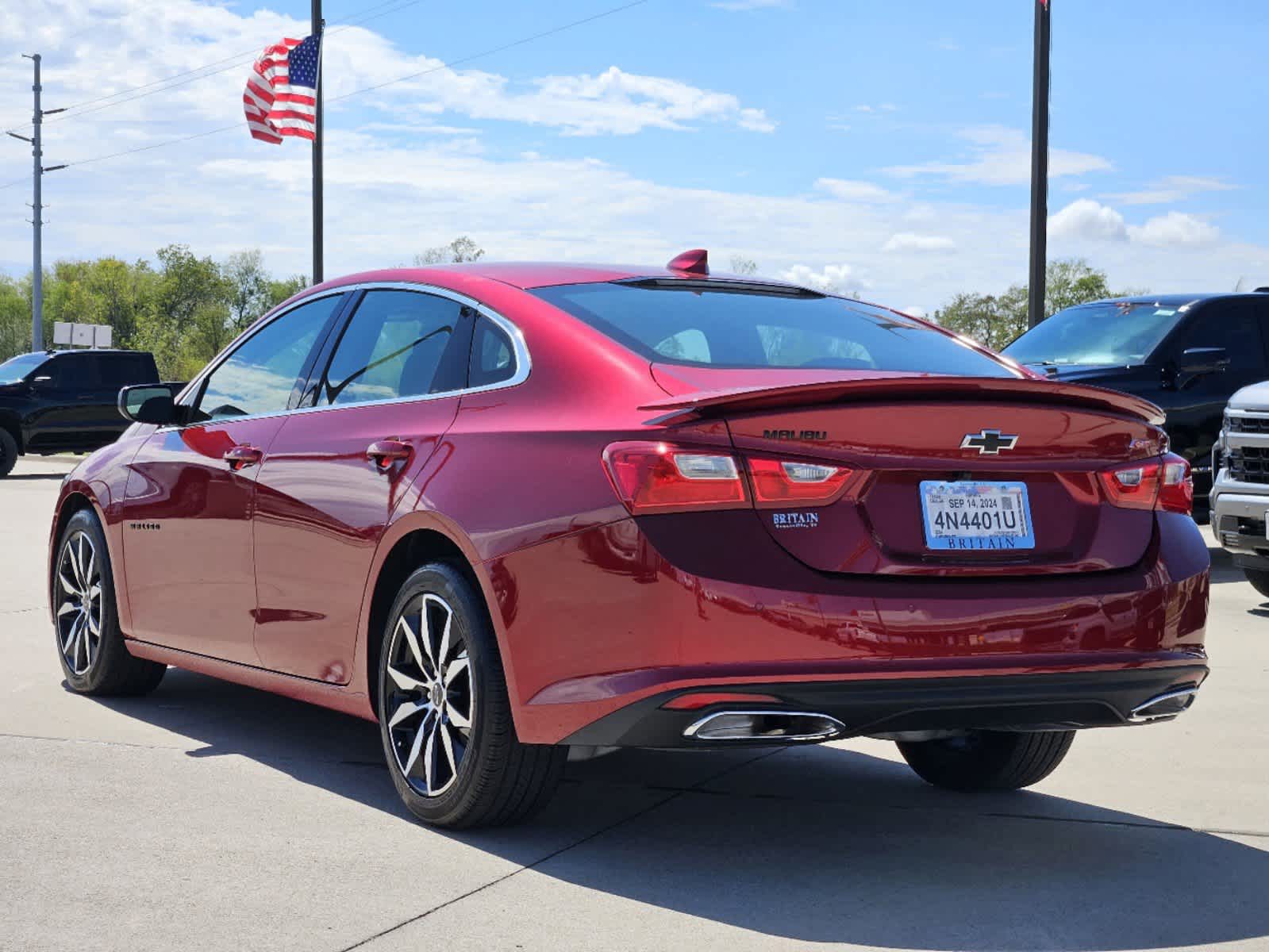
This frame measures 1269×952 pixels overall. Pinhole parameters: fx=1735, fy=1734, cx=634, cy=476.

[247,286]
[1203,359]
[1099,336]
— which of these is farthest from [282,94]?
[247,286]

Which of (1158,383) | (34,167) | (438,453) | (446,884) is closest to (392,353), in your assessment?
(438,453)

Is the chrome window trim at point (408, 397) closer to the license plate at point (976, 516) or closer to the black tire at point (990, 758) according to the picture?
the license plate at point (976, 516)

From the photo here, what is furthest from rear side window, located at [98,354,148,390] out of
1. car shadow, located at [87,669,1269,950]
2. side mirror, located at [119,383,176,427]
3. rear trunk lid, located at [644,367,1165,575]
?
rear trunk lid, located at [644,367,1165,575]

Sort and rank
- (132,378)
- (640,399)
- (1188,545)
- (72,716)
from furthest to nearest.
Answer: (132,378) < (72,716) < (1188,545) < (640,399)

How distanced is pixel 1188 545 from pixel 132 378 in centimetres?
2432

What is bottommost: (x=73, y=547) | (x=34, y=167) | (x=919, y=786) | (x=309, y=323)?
(x=919, y=786)

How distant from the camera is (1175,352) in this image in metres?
13.1

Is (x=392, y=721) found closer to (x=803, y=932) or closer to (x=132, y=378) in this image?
(x=803, y=932)

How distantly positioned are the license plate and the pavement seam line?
52.8 inches

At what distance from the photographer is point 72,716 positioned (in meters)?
6.64

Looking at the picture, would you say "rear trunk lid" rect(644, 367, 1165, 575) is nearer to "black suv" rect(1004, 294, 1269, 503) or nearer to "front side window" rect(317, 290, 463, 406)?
"front side window" rect(317, 290, 463, 406)

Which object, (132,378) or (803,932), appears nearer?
(803,932)

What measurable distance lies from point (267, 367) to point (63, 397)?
2160 cm

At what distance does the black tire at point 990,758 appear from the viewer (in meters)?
5.36
